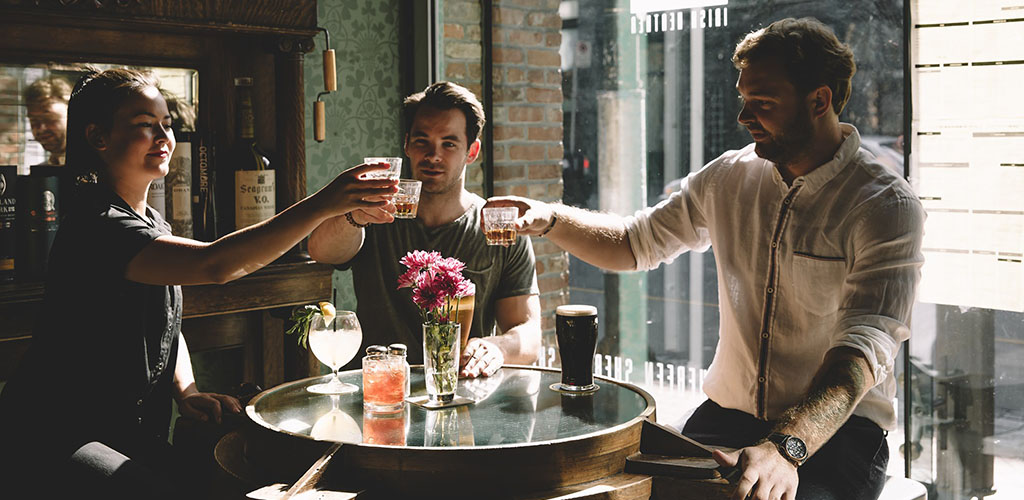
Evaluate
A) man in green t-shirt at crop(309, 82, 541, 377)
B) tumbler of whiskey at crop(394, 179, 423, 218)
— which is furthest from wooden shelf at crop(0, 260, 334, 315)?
tumbler of whiskey at crop(394, 179, 423, 218)

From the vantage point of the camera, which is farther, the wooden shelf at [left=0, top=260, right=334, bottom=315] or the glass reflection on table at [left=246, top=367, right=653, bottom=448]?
the wooden shelf at [left=0, top=260, right=334, bottom=315]

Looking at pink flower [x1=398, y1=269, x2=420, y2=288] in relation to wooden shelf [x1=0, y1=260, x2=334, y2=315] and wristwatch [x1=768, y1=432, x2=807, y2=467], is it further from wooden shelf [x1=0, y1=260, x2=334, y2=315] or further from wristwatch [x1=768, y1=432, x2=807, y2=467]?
wooden shelf [x1=0, y1=260, x2=334, y2=315]

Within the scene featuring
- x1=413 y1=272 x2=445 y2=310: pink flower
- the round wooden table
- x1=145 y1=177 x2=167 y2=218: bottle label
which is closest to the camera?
the round wooden table

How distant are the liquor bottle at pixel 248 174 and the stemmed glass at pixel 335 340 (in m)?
0.89

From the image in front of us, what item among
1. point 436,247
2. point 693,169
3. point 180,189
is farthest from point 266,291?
point 693,169

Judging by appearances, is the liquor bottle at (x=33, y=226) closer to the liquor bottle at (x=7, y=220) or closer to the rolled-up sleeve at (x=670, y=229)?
the liquor bottle at (x=7, y=220)

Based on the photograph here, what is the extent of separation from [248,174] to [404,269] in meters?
0.59

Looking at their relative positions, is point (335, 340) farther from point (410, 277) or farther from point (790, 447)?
point (790, 447)

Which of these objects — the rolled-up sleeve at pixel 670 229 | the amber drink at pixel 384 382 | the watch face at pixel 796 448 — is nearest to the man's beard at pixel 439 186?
the rolled-up sleeve at pixel 670 229

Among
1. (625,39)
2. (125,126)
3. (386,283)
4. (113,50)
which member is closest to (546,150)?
(625,39)

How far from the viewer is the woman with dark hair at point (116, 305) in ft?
6.70

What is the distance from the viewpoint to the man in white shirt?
2.13 meters

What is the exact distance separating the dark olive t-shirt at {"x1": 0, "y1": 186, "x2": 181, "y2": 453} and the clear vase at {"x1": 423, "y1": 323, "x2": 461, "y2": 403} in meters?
0.67

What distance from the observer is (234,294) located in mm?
2912
